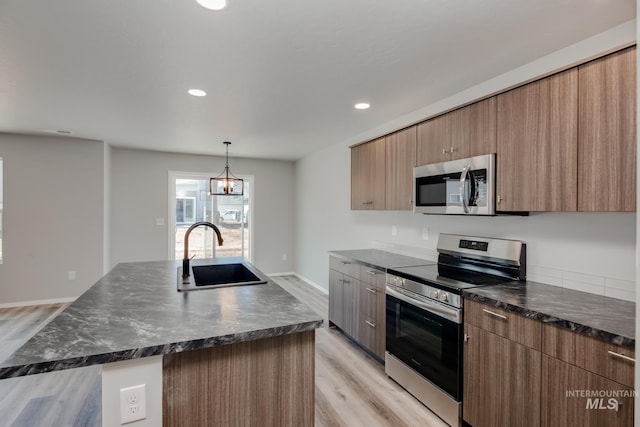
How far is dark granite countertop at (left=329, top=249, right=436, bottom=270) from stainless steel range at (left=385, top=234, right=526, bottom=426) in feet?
0.66

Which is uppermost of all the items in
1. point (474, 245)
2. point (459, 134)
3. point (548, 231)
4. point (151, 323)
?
point (459, 134)

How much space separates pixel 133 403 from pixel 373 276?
6.98 feet

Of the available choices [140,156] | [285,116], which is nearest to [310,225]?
[285,116]

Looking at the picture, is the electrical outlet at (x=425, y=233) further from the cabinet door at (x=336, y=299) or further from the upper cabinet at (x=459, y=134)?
the cabinet door at (x=336, y=299)

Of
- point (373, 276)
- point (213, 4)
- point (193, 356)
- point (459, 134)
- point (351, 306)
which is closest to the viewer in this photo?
Answer: point (193, 356)

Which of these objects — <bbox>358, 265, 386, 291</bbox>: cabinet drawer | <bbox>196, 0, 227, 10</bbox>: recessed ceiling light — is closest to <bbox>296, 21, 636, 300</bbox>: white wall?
<bbox>358, 265, 386, 291</bbox>: cabinet drawer

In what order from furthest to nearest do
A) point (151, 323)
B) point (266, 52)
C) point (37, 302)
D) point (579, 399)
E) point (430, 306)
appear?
point (37, 302) < point (430, 306) < point (266, 52) < point (579, 399) < point (151, 323)

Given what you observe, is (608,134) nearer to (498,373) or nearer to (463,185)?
(463,185)

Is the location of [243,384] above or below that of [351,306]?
above

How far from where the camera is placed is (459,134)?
7.93 feet

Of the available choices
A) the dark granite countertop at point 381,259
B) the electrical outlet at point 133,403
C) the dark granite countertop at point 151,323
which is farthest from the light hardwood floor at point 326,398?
the electrical outlet at point 133,403

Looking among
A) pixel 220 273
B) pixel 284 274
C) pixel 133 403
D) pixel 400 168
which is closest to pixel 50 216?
pixel 220 273

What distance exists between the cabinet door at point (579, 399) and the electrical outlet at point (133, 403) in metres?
1.76

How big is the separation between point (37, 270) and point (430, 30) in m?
5.66
